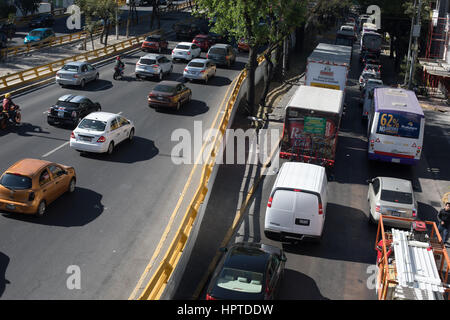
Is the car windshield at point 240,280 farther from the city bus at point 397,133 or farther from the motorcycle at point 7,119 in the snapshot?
the motorcycle at point 7,119

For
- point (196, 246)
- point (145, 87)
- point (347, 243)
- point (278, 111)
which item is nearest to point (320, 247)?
point (347, 243)

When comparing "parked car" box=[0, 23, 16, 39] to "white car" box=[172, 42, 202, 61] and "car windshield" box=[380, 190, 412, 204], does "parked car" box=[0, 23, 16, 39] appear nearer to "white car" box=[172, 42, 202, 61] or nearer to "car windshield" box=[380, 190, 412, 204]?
"white car" box=[172, 42, 202, 61]

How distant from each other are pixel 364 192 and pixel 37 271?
45.4 ft

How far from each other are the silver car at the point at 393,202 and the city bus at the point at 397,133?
186 inches

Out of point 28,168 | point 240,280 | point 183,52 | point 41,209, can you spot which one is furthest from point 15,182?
point 183,52

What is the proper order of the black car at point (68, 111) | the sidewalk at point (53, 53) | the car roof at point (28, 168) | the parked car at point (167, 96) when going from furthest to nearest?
the sidewalk at point (53, 53)
the parked car at point (167, 96)
the black car at point (68, 111)
the car roof at point (28, 168)

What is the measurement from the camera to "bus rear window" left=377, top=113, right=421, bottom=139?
2358cm

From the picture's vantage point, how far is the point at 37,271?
14070mm

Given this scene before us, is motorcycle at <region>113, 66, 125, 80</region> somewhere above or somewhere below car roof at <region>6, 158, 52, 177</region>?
above

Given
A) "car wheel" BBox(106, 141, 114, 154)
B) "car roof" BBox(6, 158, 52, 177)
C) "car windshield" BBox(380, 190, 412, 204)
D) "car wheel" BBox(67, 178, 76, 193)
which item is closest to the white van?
"car windshield" BBox(380, 190, 412, 204)

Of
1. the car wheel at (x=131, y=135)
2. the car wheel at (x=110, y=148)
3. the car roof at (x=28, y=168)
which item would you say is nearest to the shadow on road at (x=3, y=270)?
the car roof at (x=28, y=168)

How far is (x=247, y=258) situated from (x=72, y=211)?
A: 24.6ft

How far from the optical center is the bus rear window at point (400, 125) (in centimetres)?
2358

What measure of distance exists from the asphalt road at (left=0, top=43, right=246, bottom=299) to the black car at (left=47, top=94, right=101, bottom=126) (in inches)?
20.0
